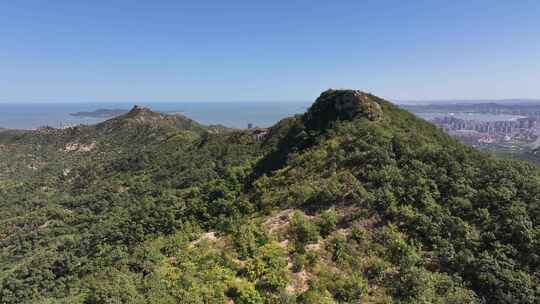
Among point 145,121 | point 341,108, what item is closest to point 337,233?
point 341,108

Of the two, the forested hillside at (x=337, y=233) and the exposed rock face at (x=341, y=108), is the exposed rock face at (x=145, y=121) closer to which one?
the forested hillside at (x=337, y=233)

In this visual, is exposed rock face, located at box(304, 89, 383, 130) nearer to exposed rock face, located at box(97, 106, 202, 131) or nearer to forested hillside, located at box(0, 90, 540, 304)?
forested hillside, located at box(0, 90, 540, 304)

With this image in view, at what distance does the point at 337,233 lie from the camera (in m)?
18.2

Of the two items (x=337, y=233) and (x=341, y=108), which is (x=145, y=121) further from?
(x=337, y=233)

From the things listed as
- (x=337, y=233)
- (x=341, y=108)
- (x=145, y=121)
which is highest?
(x=341, y=108)

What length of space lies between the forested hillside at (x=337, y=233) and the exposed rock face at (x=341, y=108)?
0.67ft

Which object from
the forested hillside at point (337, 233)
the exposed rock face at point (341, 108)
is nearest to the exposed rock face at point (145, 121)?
the forested hillside at point (337, 233)

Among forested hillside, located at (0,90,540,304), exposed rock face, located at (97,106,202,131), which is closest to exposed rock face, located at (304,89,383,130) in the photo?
forested hillside, located at (0,90,540,304)

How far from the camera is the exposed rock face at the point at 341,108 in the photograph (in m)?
37.0

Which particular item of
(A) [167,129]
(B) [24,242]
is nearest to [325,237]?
(B) [24,242]

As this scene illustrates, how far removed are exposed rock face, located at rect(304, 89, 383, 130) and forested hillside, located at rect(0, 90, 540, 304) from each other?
20cm

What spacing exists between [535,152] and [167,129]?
14986cm

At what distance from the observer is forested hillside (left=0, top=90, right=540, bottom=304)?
44.4 feet

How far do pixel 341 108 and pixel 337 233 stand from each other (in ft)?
79.9
